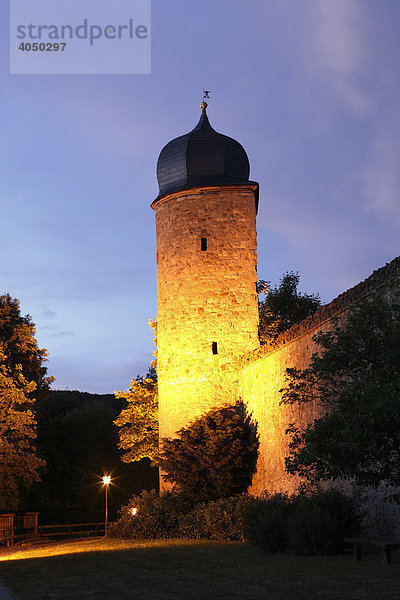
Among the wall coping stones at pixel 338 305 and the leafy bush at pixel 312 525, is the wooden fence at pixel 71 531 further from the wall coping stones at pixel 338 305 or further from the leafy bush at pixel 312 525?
the leafy bush at pixel 312 525

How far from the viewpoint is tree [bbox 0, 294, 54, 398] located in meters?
29.8

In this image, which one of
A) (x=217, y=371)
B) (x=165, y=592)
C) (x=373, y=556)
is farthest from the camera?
(x=217, y=371)

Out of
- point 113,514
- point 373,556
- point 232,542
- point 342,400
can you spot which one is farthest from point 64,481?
point 342,400

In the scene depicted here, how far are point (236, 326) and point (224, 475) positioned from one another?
5.39 metres

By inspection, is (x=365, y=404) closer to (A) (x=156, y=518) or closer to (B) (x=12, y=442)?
(A) (x=156, y=518)

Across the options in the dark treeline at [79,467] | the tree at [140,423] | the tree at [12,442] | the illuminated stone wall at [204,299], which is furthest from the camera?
the dark treeline at [79,467]

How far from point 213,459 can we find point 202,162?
36.1 feet

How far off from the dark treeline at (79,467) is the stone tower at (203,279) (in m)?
19.7

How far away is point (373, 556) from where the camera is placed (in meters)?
13.3

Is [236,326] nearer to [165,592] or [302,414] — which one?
[302,414]

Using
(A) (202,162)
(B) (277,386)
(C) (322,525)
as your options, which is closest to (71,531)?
(B) (277,386)

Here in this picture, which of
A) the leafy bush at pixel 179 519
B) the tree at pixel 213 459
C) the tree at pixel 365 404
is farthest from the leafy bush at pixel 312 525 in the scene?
the tree at pixel 213 459

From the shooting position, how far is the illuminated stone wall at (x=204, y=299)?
26.1m

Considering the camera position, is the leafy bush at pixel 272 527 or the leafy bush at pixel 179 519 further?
the leafy bush at pixel 179 519
